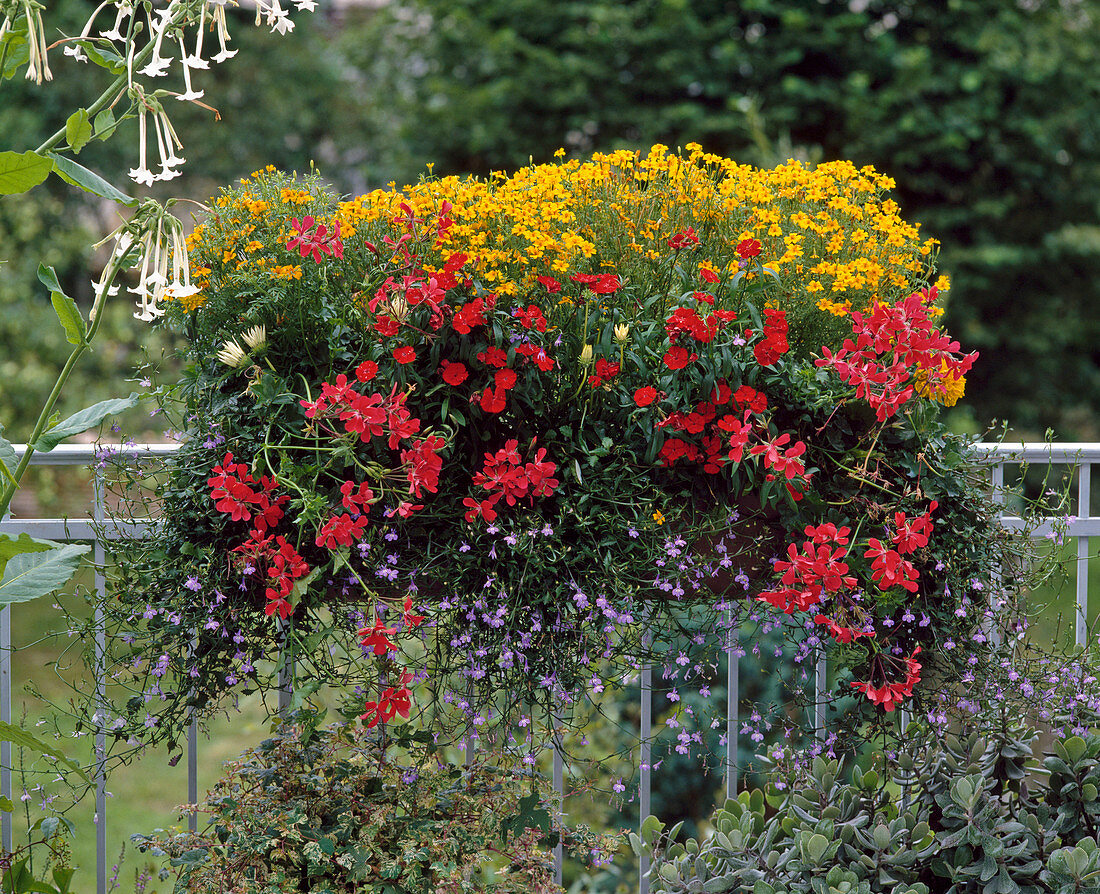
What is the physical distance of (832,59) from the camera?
5996 mm

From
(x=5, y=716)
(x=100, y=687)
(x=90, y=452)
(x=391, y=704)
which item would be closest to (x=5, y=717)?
(x=5, y=716)

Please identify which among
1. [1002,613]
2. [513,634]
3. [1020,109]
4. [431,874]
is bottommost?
[431,874]

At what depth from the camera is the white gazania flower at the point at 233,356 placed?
1646mm

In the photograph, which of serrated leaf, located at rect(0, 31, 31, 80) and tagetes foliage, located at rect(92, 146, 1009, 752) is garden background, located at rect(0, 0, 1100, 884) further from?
serrated leaf, located at rect(0, 31, 31, 80)

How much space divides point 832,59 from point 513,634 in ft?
17.8

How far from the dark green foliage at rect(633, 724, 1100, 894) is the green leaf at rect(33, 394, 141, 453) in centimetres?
118

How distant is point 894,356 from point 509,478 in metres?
0.71

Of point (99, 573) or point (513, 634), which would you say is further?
point (99, 573)

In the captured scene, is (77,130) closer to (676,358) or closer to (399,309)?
(399,309)

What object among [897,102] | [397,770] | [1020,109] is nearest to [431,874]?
[397,770]

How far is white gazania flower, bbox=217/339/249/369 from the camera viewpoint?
5.40 ft

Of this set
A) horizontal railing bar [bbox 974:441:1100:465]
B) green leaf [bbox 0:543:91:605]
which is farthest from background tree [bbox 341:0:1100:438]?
green leaf [bbox 0:543:91:605]

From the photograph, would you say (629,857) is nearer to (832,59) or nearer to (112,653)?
(112,653)

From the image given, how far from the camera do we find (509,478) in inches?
63.9
